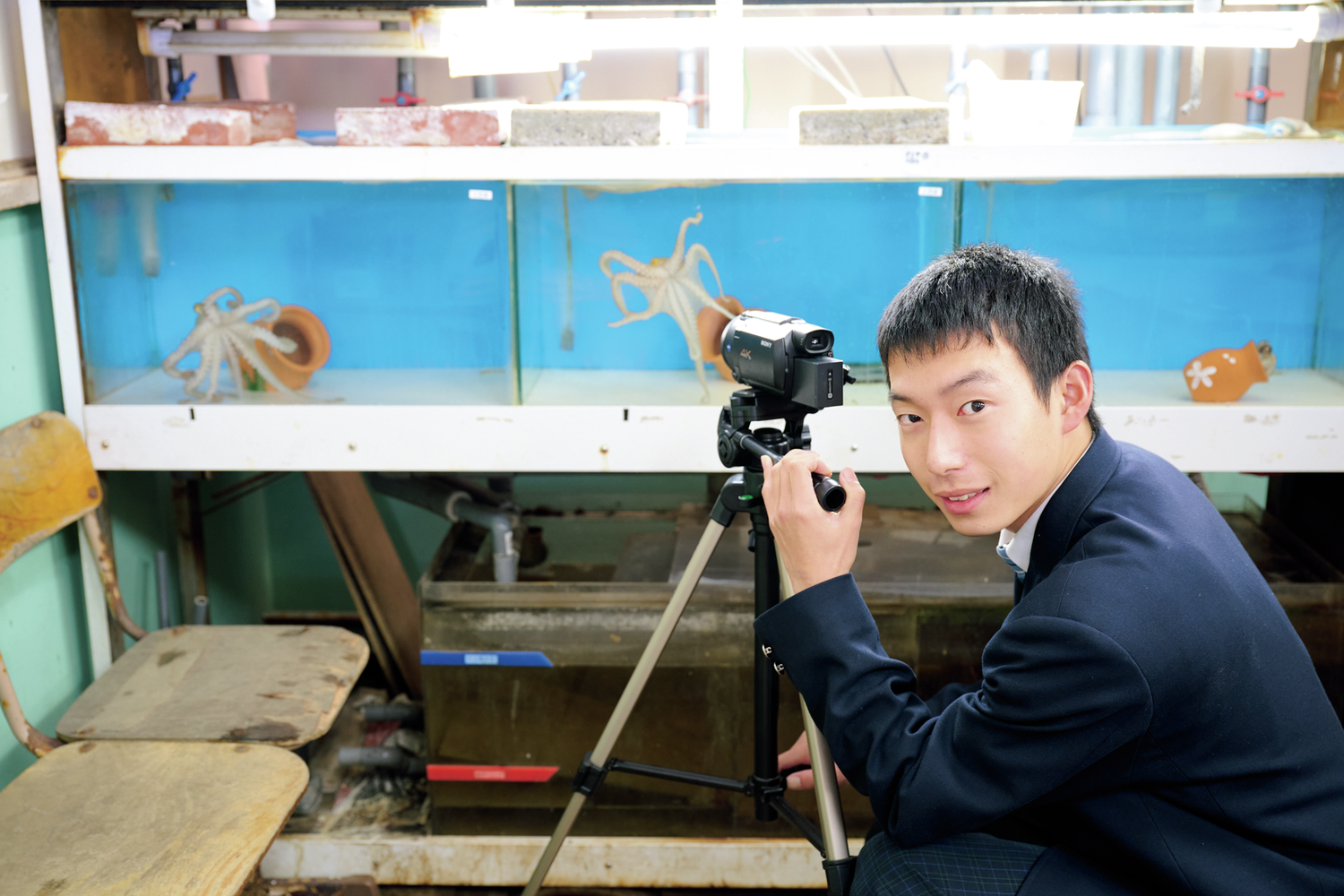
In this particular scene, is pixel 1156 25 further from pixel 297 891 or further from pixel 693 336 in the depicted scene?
pixel 297 891

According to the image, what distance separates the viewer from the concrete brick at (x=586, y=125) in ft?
6.38

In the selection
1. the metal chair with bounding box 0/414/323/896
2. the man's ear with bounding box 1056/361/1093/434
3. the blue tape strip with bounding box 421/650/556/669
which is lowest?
the blue tape strip with bounding box 421/650/556/669

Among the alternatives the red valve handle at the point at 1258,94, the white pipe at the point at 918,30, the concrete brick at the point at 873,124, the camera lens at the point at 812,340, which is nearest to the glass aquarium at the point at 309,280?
the white pipe at the point at 918,30

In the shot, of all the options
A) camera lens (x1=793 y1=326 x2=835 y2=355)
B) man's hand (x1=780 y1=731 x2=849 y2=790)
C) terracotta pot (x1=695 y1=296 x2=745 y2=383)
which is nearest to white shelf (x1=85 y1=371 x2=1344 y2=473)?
terracotta pot (x1=695 y1=296 x2=745 y2=383)

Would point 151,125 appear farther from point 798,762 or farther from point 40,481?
point 798,762

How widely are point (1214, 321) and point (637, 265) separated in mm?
1217

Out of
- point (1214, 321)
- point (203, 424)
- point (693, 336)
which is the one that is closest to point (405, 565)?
point (203, 424)

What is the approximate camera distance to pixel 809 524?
1.20 metres

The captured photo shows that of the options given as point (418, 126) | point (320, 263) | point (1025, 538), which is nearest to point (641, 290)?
point (418, 126)

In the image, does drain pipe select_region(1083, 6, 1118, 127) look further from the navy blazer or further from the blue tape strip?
the blue tape strip

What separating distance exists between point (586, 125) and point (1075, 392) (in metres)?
1.14

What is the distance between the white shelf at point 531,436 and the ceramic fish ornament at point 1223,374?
5cm

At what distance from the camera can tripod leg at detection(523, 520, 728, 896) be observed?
1577mm

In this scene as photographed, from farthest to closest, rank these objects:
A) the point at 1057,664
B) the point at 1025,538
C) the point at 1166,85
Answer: the point at 1166,85
the point at 1025,538
the point at 1057,664
